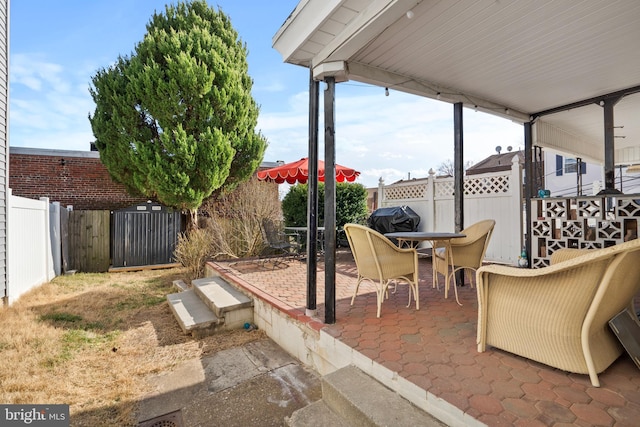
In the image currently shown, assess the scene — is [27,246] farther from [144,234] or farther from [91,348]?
[91,348]

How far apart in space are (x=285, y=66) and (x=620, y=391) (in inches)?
135

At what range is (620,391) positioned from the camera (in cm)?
172

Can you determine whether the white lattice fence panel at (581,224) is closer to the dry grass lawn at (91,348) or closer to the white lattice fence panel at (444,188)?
the white lattice fence panel at (444,188)

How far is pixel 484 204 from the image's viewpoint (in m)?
6.11

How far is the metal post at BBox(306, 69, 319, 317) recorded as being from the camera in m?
3.01

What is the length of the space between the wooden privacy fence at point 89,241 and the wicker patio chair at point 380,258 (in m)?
7.74

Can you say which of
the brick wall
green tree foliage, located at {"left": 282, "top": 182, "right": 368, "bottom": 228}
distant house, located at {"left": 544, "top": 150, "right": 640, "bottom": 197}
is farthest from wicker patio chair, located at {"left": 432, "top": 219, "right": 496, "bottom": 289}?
distant house, located at {"left": 544, "top": 150, "right": 640, "bottom": 197}

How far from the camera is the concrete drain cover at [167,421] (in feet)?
7.18

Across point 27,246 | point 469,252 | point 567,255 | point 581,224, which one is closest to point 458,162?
point 469,252

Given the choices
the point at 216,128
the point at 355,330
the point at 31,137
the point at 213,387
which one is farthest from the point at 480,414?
the point at 31,137

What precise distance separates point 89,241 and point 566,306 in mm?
9680

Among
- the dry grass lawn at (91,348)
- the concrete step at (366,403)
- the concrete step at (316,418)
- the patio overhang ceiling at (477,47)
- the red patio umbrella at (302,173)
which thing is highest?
the patio overhang ceiling at (477,47)

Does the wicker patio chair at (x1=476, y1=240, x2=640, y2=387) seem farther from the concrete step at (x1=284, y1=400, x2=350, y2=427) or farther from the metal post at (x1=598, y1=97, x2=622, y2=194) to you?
the metal post at (x1=598, y1=97, x2=622, y2=194)

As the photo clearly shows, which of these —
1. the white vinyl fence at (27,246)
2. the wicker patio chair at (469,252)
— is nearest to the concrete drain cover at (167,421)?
the wicker patio chair at (469,252)
